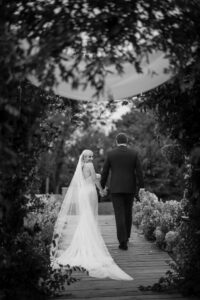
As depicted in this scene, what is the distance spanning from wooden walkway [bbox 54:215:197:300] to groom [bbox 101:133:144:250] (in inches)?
17.2

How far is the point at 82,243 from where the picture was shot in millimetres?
7488

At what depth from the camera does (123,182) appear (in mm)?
8109

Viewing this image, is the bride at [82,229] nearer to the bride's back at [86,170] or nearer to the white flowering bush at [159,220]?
the bride's back at [86,170]

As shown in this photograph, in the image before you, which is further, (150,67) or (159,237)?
(159,237)

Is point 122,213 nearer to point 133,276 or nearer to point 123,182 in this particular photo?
point 123,182

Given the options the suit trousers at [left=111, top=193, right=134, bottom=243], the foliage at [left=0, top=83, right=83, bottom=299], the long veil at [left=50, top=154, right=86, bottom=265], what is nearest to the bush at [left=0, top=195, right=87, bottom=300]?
the foliage at [left=0, top=83, right=83, bottom=299]

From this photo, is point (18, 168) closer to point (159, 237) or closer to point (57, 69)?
point (57, 69)

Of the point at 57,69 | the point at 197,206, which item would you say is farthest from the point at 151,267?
the point at 57,69

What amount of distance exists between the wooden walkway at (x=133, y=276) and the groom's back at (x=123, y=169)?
1067 mm

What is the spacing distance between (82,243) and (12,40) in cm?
440

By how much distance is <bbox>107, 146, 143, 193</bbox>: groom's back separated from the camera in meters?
8.12

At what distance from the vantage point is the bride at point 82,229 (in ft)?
23.0

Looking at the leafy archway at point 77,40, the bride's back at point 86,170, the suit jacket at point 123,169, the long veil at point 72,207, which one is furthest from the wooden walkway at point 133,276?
the leafy archway at point 77,40

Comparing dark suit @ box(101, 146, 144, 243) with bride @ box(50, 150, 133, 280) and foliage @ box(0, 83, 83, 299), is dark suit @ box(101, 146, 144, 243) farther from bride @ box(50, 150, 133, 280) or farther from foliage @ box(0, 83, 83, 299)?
foliage @ box(0, 83, 83, 299)
